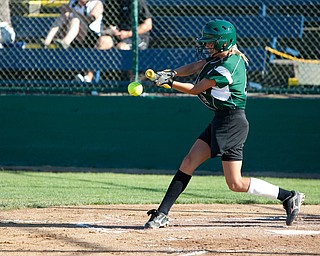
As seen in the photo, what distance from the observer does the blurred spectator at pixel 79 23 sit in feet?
36.8

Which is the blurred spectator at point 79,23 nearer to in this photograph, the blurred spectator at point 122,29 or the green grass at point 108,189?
the blurred spectator at point 122,29

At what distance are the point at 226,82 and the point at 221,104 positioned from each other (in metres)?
0.24

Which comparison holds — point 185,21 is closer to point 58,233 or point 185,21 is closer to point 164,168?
point 164,168

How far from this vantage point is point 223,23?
5.77 m

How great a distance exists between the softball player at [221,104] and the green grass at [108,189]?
1710 millimetres

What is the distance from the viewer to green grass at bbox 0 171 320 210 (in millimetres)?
7648

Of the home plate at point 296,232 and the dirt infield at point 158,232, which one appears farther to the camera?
the home plate at point 296,232

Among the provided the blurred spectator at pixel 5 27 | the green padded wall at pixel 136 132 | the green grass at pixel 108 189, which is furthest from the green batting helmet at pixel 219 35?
the blurred spectator at pixel 5 27

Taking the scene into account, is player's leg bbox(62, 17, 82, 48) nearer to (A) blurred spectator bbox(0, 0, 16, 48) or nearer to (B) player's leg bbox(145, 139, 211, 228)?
(A) blurred spectator bbox(0, 0, 16, 48)

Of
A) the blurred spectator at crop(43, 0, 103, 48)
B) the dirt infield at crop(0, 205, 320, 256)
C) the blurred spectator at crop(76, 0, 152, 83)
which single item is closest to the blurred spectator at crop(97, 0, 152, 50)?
the blurred spectator at crop(76, 0, 152, 83)

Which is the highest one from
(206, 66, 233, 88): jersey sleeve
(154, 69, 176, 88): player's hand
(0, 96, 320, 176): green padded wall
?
(0, 96, 320, 176): green padded wall

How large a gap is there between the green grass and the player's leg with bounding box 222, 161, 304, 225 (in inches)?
66.1

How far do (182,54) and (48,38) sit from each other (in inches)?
88.9

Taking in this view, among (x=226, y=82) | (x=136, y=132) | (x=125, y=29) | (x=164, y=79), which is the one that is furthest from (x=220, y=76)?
(x=125, y=29)
